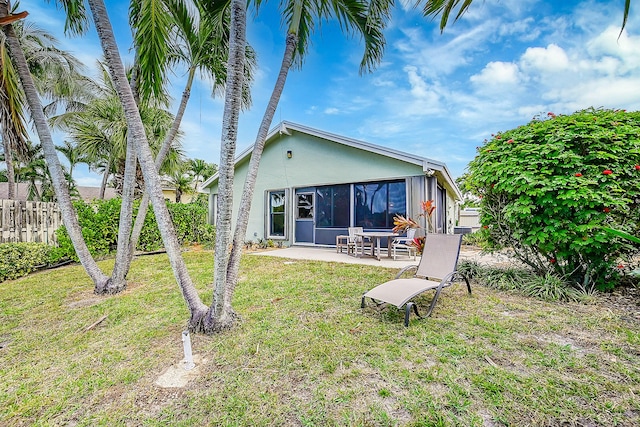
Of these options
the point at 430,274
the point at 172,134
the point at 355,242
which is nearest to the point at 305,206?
the point at 355,242

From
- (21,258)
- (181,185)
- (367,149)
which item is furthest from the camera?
(181,185)

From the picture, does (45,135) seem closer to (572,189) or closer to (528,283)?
(572,189)

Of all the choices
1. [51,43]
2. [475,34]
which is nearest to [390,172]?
[475,34]

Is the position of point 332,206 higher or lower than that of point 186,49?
lower

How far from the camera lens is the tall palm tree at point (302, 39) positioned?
11.5ft

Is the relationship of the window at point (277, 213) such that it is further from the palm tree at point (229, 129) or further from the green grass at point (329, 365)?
the palm tree at point (229, 129)

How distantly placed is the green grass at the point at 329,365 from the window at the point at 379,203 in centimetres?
562

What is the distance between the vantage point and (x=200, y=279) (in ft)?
20.4

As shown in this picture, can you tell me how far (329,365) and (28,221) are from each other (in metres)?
10.4

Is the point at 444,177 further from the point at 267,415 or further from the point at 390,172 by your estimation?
the point at 267,415

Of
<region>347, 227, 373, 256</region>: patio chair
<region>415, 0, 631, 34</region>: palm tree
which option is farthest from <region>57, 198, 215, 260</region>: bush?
<region>415, 0, 631, 34</region>: palm tree

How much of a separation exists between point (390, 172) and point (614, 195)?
6.25 m

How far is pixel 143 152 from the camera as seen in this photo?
3264 millimetres

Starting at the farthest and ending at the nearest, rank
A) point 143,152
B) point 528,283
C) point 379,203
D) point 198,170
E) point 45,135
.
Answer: point 198,170
point 379,203
point 528,283
point 45,135
point 143,152
